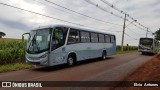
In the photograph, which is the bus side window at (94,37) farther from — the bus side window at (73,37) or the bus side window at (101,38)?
the bus side window at (73,37)

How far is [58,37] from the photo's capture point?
14.3 m

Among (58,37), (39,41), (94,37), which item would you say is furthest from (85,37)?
(39,41)

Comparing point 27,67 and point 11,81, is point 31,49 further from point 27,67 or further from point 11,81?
point 11,81

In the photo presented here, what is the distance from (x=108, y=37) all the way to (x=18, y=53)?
9657mm

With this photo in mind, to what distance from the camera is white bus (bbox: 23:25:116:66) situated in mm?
13633

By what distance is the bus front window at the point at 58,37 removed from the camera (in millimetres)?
13961

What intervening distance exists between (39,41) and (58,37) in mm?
1272

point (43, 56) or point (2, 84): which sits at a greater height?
point (43, 56)

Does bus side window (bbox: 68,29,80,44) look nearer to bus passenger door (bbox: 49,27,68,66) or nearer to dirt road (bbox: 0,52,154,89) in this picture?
bus passenger door (bbox: 49,27,68,66)

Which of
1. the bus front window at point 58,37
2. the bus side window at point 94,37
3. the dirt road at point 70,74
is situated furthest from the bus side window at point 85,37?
the dirt road at point 70,74

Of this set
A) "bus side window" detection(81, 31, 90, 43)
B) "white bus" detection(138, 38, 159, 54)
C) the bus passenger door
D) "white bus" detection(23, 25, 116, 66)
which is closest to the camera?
"white bus" detection(23, 25, 116, 66)

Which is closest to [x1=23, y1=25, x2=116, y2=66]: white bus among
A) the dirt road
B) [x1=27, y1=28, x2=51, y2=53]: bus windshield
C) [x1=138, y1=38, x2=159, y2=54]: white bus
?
[x1=27, y1=28, x2=51, y2=53]: bus windshield

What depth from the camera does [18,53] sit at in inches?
752

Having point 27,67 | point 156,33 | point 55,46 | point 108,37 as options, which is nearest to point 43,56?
point 55,46
